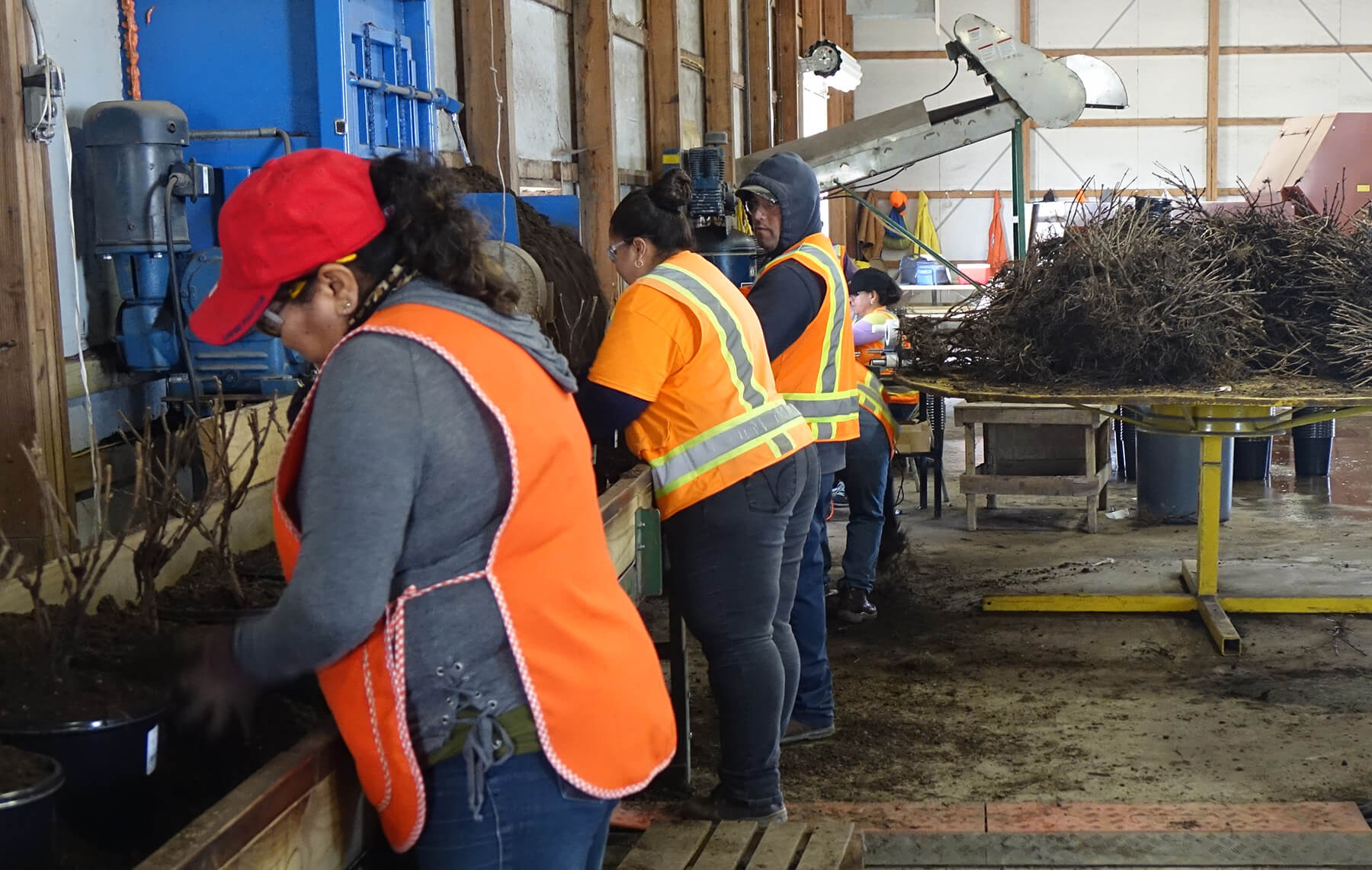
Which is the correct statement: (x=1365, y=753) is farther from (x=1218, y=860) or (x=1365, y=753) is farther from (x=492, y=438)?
(x=492, y=438)

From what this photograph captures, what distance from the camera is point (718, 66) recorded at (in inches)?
363

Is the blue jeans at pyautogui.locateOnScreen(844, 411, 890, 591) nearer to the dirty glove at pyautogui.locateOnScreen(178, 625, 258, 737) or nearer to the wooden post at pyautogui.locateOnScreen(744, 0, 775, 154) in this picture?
the dirty glove at pyautogui.locateOnScreen(178, 625, 258, 737)

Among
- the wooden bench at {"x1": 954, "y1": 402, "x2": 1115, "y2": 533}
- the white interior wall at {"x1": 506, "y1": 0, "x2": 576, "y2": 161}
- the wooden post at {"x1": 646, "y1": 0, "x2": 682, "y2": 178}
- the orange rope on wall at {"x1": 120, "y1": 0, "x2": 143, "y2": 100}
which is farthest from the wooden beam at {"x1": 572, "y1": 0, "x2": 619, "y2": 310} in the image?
the orange rope on wall at {"x1": 120, "y1": 0, "x2": 143, "y2": 100}

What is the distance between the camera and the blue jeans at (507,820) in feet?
4.75

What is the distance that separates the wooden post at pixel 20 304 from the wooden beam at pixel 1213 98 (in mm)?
13867

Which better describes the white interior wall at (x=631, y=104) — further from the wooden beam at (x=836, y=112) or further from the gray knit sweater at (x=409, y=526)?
Answer: the gray knit sweater at (x=409, y=526)

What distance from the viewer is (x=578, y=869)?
1.53 metres

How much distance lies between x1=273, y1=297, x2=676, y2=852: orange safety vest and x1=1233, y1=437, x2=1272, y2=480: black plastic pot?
22.3ft

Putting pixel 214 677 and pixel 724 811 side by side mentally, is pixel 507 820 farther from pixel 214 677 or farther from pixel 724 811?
pixel 724 811

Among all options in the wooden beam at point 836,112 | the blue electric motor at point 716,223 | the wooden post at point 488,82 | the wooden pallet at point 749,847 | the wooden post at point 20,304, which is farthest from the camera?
the wooden beam at point 836,112

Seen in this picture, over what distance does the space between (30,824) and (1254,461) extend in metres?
A: 7.26

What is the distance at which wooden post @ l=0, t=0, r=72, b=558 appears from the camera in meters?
3.04

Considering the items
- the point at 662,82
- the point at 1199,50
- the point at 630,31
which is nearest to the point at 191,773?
the point at 630,31

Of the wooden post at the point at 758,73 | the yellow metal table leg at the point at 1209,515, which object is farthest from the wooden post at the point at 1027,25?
the yellow metal table leg at the point at 1209,515
